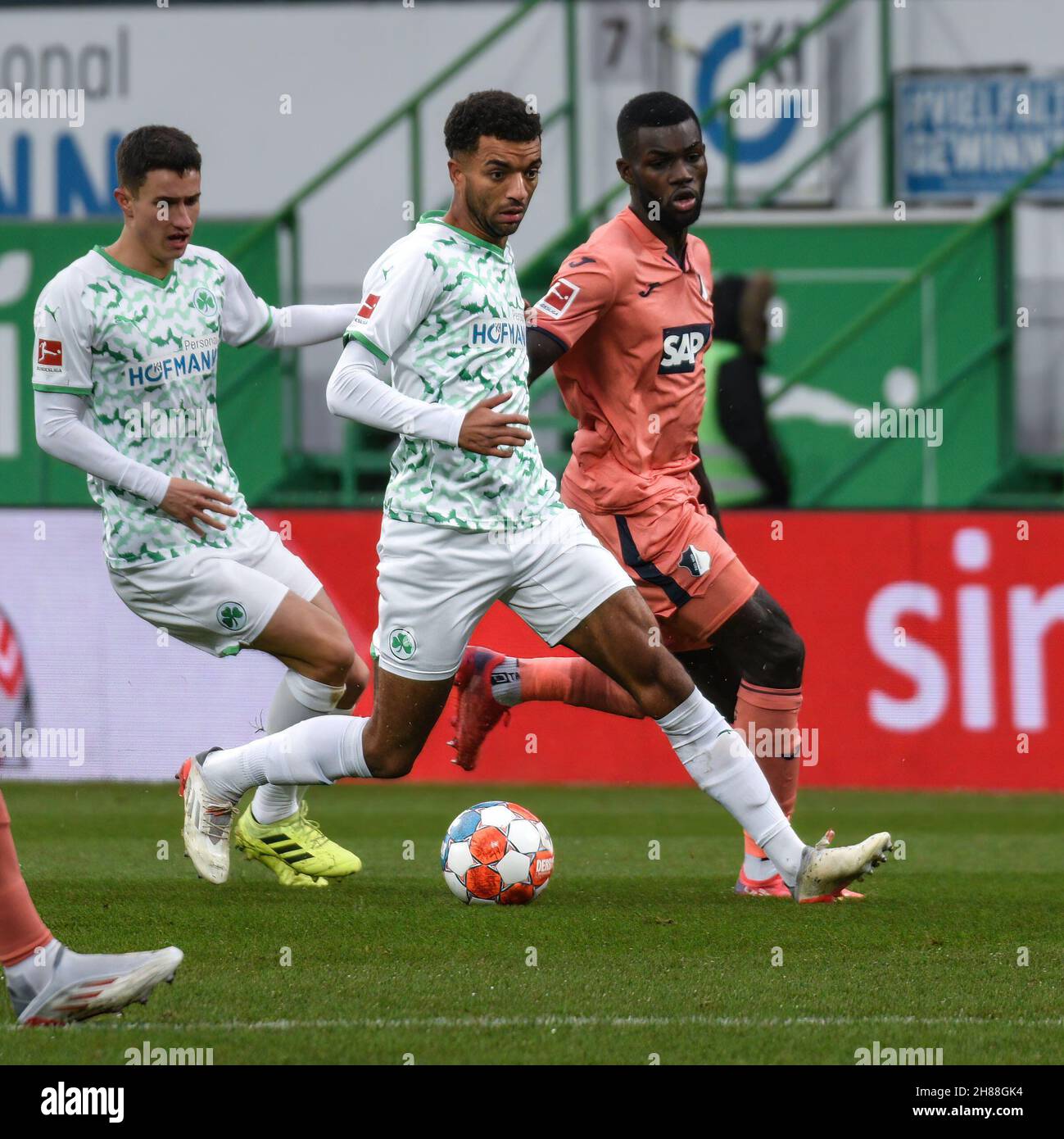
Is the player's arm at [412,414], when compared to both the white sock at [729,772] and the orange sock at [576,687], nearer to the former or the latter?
the white sock at [729,772]

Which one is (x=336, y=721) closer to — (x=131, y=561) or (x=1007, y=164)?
(x=131, y=561)

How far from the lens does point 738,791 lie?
5.70 meters

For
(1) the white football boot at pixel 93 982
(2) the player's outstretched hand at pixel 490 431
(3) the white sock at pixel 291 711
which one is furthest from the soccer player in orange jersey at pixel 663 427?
(1) the white football boot at pixel 93 982

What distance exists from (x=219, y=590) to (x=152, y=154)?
1319mm

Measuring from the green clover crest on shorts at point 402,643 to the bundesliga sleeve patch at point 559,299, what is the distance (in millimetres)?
1154

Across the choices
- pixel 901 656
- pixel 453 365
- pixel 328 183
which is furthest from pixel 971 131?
pixel 453 365

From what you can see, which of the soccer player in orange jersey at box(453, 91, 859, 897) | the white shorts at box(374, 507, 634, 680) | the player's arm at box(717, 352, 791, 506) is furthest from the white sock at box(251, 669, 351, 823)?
the player's arm at box(717, 352, 791, 506)

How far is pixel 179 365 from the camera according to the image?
6.26 metres

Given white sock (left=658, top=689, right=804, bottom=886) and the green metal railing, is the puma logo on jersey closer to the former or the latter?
white sock (left=658, top=689, right=804, bottom=886)

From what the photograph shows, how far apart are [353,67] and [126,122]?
5.83 ft

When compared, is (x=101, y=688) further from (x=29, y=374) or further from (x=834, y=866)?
(x=834, y=866)

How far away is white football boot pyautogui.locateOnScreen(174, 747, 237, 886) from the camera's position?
614 cm

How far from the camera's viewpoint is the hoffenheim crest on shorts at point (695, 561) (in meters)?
6.25

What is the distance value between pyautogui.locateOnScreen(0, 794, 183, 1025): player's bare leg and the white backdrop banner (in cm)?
573
